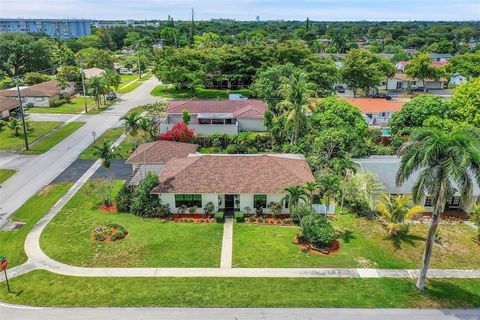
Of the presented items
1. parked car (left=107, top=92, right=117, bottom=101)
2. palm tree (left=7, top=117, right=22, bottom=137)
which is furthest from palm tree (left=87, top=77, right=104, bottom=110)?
palm tree (left=7, top=117, right=22, bottom=137)

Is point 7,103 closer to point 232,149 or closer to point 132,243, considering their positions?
point 232,149

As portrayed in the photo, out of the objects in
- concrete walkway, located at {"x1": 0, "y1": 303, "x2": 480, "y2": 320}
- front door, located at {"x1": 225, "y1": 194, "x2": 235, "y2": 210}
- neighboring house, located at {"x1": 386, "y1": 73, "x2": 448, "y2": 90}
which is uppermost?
neighboring house, located at {"x1": 386, "y1": 73, "x2": 448, "y2": 90}

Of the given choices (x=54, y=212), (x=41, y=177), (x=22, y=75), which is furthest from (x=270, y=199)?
(x=22, y=75)

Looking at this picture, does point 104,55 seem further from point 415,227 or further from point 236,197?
point 415,227

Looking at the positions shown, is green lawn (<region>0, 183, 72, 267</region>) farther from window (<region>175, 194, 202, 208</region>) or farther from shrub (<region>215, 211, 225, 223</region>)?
shrub (<region>215, 211, 225, 223</region>)

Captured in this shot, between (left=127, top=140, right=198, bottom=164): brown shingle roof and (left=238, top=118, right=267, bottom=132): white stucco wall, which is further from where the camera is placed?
(left=238, top=118, right=267, bottom=132): white stucco wall

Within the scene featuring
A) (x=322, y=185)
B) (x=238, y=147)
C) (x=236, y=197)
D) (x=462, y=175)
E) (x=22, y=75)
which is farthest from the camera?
(x=22, y=75)

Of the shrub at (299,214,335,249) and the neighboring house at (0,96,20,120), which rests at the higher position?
the neighboring house at (0,96,20,120)
